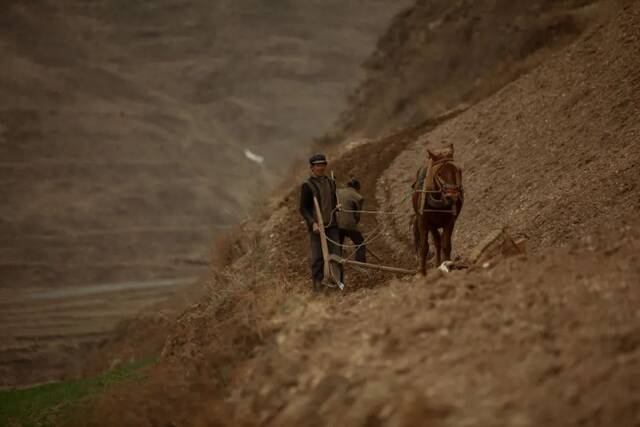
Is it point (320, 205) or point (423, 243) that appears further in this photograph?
point (320, 205)

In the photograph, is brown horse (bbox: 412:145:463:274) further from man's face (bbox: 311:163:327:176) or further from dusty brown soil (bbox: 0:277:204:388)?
dusty brown soil (bbox: 0:277:204:388)

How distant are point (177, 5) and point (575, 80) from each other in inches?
3365

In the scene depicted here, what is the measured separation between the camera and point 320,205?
39.6ft

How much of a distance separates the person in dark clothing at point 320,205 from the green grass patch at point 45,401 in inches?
106

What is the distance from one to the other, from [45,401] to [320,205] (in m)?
6.33

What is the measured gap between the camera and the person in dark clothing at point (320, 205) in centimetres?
1204

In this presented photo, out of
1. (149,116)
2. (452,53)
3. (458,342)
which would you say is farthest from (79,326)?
(149,116)

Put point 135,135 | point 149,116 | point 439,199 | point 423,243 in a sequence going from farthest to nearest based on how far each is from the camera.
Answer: point 149,116 → point 135,135 → point 423,243 → point 439,199

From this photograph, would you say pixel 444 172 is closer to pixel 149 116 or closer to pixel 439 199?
pixel 439 199

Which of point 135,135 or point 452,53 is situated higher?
point 135,135

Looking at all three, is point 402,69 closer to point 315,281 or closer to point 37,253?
point 37,253

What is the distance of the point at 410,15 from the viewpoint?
150ft

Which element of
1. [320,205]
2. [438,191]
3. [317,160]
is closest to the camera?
[438,191]

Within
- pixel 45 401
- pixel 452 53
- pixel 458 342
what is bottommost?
pixel 458 342
